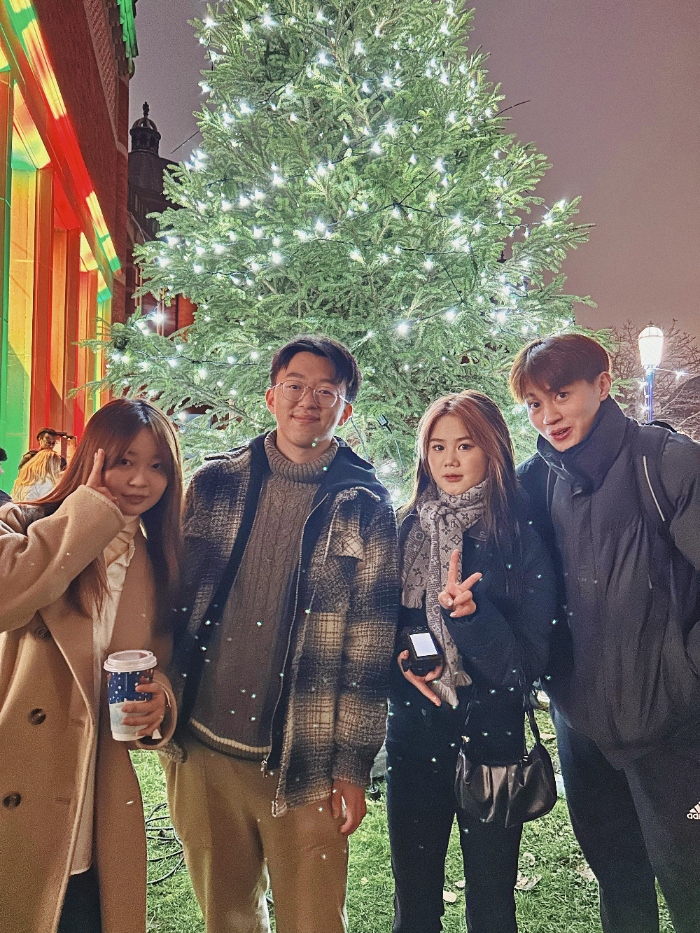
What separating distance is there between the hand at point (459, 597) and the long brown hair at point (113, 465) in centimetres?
90

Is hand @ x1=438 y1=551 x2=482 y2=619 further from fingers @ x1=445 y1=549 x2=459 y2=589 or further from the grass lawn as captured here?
the grass lawn

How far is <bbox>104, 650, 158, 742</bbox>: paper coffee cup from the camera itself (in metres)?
1.57

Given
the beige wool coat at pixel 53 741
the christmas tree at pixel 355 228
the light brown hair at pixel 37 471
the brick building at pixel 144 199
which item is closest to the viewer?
the beige wool coat at pixel 53 741

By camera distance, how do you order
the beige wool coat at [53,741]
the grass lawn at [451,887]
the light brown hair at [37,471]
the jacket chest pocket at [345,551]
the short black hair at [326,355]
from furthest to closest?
the grass lawn at [451,887], the light brown hair at [37,471], the short black hair at [326,355], the jacket chest pocket at [345,551], the beige wool coat at [53,741]

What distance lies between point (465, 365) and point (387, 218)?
1.16m

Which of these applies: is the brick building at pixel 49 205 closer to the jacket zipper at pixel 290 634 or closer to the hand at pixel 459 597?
the jacket zipper at pixel 290 634

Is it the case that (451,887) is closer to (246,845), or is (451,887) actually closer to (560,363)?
(246,845)

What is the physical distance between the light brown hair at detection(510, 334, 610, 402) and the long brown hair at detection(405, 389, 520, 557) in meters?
0.19

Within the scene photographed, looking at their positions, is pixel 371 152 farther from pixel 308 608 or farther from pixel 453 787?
pixel 453 787

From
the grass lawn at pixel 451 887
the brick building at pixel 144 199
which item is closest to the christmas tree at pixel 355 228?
the grass lawn at pixel 451 887

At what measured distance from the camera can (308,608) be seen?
1.91 m

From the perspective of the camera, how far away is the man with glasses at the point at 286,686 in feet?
6.08

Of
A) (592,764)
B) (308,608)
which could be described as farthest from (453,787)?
(308,608)

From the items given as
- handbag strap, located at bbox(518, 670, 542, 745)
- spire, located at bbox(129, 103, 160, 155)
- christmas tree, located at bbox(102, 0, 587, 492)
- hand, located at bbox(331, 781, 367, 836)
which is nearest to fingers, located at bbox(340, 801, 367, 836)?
hand, located at bbox(331, 781, 367, 836)
